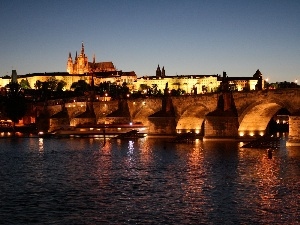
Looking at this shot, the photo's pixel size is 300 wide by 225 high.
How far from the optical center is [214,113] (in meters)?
63.7

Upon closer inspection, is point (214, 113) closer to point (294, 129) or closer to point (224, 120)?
point (224, 120)

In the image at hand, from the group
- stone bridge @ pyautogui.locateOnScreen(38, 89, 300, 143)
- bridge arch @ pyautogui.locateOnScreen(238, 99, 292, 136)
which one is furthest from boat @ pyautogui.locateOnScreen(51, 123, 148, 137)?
bridge arch @ pyautogui.locateOnScreen(238, 99, 292, 136)

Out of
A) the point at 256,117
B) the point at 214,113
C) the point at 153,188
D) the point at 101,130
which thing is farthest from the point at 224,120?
the point at 153,188

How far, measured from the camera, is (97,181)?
3419 cm

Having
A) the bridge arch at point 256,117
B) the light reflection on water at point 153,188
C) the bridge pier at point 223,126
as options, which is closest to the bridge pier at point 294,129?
the light reflection on water at point 153,188

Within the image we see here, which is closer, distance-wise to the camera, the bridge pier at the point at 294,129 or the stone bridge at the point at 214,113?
the bridge pier at the point at 294,129

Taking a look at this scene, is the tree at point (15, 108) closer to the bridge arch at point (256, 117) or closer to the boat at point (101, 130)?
the boat at point (101, 130)

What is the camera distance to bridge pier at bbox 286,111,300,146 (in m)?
51.1

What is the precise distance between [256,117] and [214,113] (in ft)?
14.3

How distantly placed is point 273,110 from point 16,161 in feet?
91.1

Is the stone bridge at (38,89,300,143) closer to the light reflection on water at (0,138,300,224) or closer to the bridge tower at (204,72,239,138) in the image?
the bridge tower at (204,72,239,138)

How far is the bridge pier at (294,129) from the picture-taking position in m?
51.1

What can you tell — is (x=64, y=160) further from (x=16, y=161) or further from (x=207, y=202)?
(x=207, y=202)

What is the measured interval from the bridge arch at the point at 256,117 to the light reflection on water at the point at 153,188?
34.4 ft
